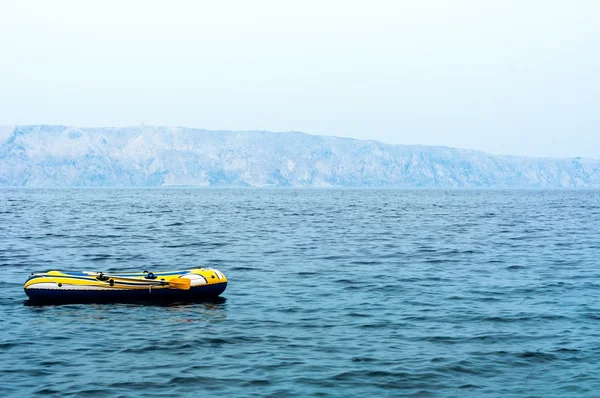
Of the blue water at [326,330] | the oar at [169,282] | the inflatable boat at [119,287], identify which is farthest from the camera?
the oar at [169,282]

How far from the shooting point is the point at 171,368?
1488 centimetres

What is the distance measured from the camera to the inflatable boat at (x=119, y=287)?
71.9 ft

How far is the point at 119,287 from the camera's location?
2211 cm

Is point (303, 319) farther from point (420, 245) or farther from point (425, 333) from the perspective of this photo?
point (420, 245)

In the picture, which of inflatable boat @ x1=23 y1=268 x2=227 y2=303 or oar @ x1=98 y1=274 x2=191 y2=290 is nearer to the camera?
inflatable boat @ x1=23 y1=268 x2=227 y2=303

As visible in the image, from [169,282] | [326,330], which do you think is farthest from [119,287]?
[326,330]

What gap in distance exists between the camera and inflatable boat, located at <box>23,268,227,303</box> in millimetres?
21906

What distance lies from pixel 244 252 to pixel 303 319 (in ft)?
59.4

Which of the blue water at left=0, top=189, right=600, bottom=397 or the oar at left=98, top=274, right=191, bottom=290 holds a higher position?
the oar at left=98, top=274, right=191, bottom=290

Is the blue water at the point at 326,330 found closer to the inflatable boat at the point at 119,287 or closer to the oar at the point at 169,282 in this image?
the inflatable boat at the point at 119,287

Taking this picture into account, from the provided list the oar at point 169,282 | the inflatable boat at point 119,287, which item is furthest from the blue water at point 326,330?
the oar at point 169,282

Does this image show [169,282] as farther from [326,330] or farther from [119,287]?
[326,330]

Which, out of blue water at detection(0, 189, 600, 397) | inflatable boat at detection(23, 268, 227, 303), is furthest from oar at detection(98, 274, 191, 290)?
blue water at detection(0, 189, 600, 397)

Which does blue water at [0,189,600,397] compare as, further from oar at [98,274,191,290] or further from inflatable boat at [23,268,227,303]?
oar at [98,274,191,290]
